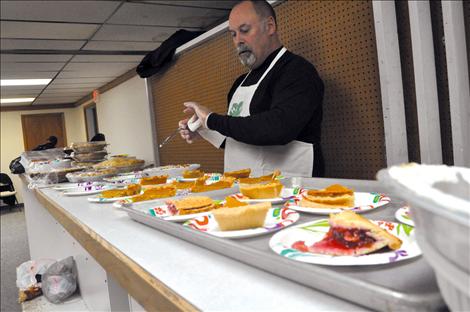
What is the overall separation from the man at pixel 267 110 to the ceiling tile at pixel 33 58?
3890mm

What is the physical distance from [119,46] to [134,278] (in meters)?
4.92

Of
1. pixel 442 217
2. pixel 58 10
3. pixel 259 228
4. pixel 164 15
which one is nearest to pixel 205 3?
pixel 164 15

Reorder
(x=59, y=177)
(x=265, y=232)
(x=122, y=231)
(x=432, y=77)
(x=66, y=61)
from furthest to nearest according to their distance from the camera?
1. (x=66, y=61)
2. (x=59, y=177)
3. (x=432, y=77)
4. (x=122, y=231)
5. (x=265, y=232)

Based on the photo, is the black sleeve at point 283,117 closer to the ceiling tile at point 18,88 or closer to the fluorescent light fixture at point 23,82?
the fluorescent light fixture at point 23,82

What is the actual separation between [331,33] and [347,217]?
1.61 m

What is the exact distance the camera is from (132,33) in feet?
15.0

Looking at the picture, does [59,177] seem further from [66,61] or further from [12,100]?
[12,100]

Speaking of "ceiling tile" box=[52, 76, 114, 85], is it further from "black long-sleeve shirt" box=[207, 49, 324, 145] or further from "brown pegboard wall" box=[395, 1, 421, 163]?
"brown pegboard wall" box=[395, 1, 421, 163]

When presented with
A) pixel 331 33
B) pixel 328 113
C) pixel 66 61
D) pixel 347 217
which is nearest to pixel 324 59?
pixel 331 33

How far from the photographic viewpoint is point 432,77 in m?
1.52

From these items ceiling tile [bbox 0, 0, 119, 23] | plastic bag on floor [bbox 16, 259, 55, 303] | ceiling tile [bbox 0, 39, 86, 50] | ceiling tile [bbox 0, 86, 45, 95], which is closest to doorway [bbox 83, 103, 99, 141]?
ceiling tile [bbox 0, 86, 45, 95]

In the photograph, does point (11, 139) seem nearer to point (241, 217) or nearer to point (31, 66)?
point (31, 66)

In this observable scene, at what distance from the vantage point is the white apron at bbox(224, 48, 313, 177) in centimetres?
175

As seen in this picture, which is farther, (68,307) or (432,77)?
(68,307)
